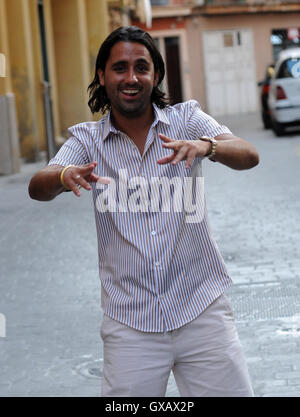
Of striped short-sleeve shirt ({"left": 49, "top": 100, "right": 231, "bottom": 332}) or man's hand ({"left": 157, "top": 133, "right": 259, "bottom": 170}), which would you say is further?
striped short-sleeve shirt ({"left": 49, "top": 100, "right": 231, "bottom": 332})

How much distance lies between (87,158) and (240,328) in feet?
10.7

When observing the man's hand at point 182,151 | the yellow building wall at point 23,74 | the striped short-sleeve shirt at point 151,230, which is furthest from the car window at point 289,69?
the man's hand at point 182,151

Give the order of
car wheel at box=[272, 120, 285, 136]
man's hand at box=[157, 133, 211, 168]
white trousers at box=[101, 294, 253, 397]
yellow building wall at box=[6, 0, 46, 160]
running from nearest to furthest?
man's hand at box=[157, 133, 211, 168], white trousers at box=[101, 294, 253, 397], yellow building wall at box=[6, 0, 46, 160], car wheel at box=[272, 120, 285, 136]

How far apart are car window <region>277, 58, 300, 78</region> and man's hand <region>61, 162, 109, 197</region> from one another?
19.0 m

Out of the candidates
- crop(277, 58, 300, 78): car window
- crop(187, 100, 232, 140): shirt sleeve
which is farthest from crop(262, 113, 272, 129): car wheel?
crop(187, 100, 232, 140): shirt sleeve

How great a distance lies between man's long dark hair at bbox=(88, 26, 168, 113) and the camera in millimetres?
3314

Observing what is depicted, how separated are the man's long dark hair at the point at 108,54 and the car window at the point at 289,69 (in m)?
18.5

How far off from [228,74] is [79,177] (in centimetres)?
4033

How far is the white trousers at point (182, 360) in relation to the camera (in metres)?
3.19

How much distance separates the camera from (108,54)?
336 centimetres

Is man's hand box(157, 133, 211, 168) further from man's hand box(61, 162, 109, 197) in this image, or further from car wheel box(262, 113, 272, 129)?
car wheel box(262, 113, 272, 129)
